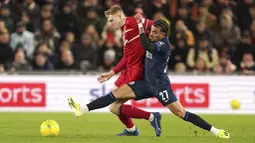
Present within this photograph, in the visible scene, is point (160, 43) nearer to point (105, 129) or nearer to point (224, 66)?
point (105, 129)

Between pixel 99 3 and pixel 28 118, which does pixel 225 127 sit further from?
pixel 99 3

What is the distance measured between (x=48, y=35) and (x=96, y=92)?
2458mm

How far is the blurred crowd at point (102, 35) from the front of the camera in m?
22.6

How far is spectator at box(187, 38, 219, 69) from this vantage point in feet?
75.4

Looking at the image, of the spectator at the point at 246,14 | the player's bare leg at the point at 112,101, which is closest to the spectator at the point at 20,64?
the spectator at the point at 246,14

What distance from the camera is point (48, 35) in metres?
23.0

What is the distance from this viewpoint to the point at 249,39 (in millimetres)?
24156

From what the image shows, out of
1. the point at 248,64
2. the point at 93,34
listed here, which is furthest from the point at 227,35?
the point at 93,34

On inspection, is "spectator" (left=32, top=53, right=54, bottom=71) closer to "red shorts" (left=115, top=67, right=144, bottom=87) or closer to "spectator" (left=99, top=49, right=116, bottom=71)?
"spectator" (left=99, top=49, right=116, bottom=71)

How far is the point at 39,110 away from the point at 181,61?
4314 mm

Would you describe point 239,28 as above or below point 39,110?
above

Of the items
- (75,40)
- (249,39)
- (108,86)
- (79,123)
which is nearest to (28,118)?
(79,123)

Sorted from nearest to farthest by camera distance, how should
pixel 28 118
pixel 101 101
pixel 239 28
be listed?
pixel 101 101 < pixel 28 118 < pixel 239 28

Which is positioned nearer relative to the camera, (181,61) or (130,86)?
(130,86)
